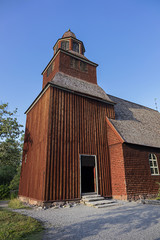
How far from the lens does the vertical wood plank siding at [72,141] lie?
10.1 metres

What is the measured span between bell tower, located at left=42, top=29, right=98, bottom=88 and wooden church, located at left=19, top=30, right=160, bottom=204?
0.11m

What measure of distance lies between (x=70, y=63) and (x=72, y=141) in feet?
27.3

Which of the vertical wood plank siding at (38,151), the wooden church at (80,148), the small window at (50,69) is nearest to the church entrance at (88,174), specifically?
the wooden church at (80,148)

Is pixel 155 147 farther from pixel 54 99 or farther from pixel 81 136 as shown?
pixel 54 99

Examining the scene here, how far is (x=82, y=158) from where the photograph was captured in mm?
11875

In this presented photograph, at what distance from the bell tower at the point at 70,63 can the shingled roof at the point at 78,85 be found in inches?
27.7

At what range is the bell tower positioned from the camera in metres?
15.4

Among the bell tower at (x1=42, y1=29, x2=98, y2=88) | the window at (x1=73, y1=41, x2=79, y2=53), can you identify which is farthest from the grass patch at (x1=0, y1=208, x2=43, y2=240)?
the window at (x1=73, y1=41, x2=79, y2=53)

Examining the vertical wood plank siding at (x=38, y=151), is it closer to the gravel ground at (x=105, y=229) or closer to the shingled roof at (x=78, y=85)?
the shingled roof at (x=78, y=85)

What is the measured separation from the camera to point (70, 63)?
52.1 feet

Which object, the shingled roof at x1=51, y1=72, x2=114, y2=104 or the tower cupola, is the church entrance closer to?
the shingled roof at x1=51, y1=72, x2=114, y2=104

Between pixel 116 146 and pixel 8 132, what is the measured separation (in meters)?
15.3

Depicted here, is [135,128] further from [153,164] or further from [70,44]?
[70,44]

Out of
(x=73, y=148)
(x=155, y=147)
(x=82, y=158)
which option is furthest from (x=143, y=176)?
(x=73, y=148)
